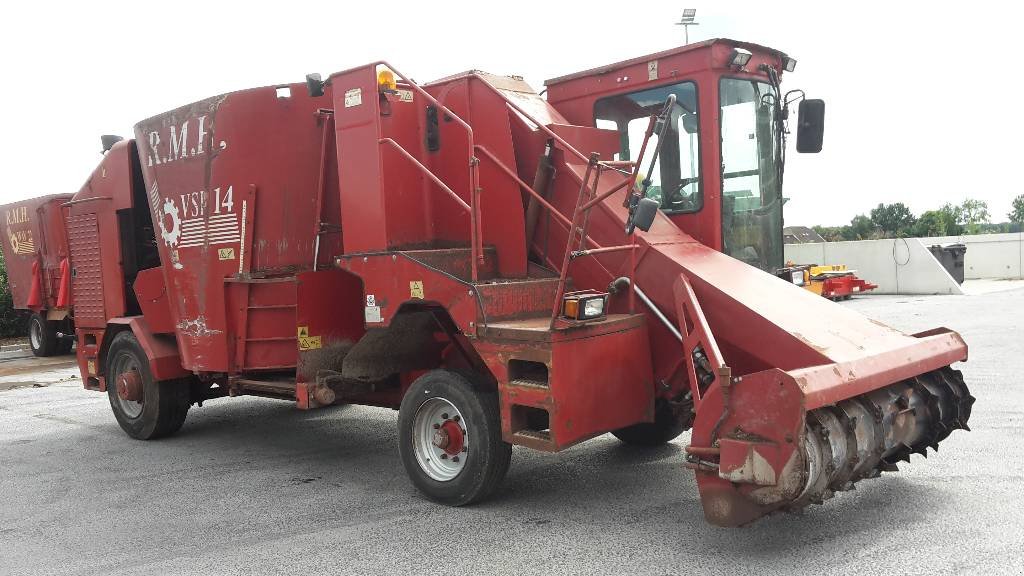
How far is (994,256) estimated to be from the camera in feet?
101

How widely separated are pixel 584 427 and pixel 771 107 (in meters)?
2.89

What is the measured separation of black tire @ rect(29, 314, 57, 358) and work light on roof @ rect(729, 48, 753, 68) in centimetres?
1509

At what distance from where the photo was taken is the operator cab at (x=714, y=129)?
5727 millimetres

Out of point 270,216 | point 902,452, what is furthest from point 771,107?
point 270,216

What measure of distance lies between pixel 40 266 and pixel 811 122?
14.1m

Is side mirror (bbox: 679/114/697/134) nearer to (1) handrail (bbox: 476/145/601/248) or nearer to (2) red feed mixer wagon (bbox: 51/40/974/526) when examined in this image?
(2) red feed mixer wagon (bbox: 51/40/974/526)

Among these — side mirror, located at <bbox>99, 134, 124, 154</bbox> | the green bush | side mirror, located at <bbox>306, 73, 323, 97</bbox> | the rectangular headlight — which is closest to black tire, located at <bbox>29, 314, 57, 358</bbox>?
the green bush

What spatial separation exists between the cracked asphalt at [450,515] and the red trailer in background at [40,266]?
701 cm

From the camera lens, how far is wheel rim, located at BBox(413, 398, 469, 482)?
17.6ft

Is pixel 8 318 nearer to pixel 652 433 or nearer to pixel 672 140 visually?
pixel 652 433

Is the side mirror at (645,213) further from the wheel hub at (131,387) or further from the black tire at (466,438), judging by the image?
the wheel hub at (131,387)

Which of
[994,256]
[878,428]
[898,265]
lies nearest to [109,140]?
Result: [878,428]

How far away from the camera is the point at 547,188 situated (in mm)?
5711

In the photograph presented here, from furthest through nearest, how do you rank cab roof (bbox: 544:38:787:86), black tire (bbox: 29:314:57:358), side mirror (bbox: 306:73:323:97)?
black tire (bbox: 29:314:57:358) → side mirror (bbox: 306:73:323:97) → cab roof (bbox: 544:38:787:86)
